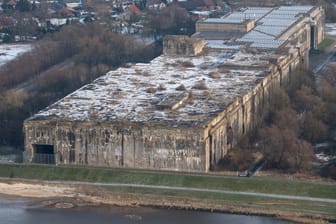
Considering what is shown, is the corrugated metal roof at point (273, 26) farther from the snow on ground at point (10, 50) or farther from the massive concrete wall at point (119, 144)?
the massive concrete wall at point (119, 144)

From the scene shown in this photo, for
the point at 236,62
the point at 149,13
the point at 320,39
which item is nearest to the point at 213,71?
the point at 236,62

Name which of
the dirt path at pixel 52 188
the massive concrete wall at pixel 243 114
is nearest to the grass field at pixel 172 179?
the dirt path at pixel 52 188

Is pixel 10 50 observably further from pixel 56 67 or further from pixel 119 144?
pixel 119 144

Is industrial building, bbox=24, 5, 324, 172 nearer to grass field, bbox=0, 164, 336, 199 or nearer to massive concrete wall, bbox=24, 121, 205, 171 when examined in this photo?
massive concrete wall, bbox=24, 121, 205, 171

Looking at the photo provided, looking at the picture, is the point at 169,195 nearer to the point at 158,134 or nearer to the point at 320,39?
the point at 158,134

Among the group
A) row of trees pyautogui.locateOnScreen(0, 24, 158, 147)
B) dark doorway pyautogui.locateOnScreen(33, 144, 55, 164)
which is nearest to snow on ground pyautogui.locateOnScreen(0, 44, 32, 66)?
row of trees pyautogui.locateOnScreen(0, 24, 158, 147)

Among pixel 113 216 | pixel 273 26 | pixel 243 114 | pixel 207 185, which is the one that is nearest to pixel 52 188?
pixel 113 216
